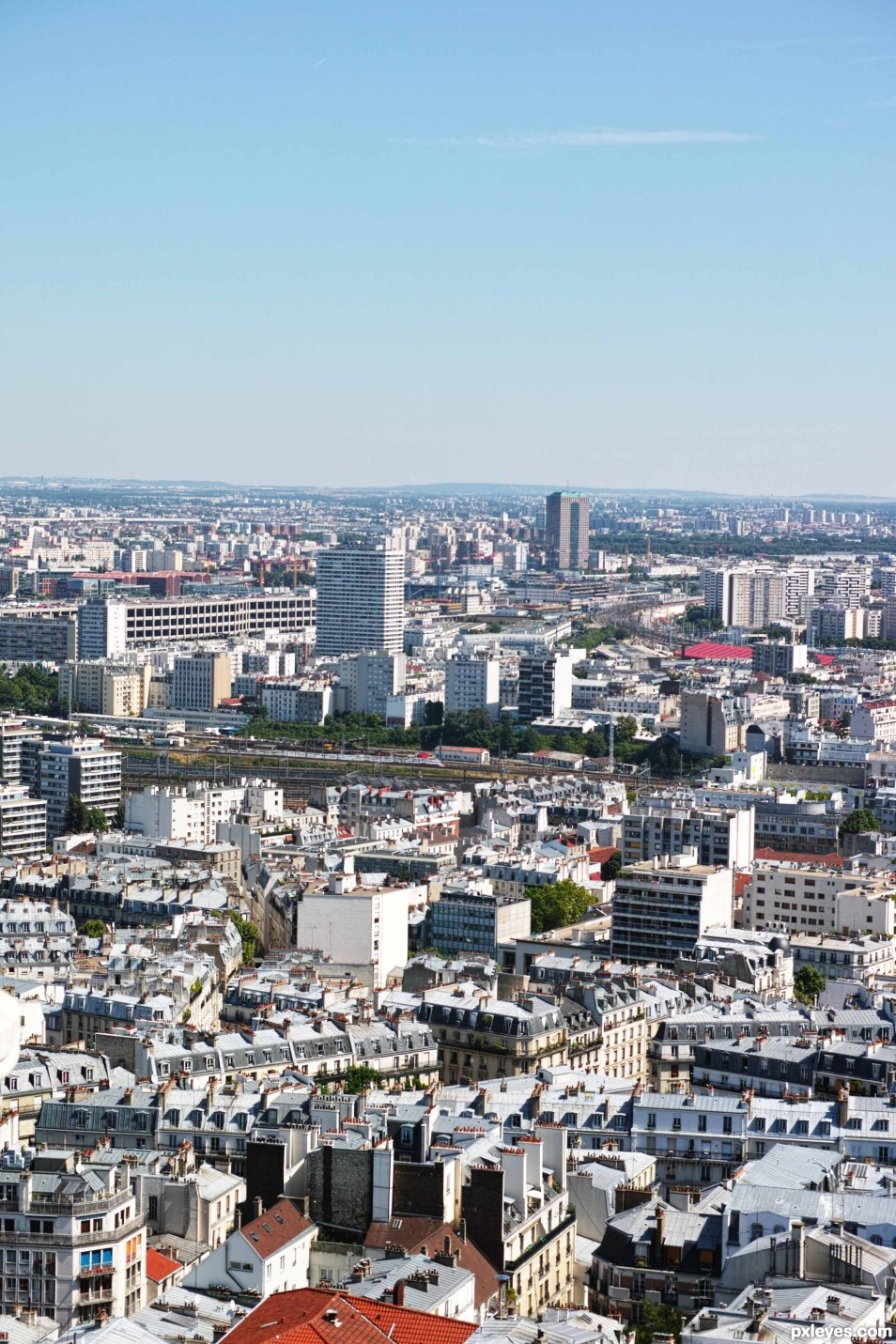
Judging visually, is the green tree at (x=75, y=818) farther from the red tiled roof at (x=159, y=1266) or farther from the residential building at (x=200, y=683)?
the red tiled roof at (x=159, y=1266)

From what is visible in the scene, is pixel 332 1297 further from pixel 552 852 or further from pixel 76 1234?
pixel 552 852

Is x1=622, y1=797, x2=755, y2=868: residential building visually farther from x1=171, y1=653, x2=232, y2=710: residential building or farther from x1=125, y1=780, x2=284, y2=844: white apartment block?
x1=171, y1=653, x2=232, y2=710: residential building

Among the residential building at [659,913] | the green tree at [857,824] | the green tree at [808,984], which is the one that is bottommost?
the green tree at [857,824]

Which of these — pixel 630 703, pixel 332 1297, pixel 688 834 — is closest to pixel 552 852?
pixel 688 834

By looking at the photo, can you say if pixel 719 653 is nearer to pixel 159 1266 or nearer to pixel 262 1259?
pixel 159 1266

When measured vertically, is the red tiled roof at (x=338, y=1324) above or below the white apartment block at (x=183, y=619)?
above

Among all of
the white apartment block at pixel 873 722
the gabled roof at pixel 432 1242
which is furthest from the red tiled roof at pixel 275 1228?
the white apartment block at pixel 873 722

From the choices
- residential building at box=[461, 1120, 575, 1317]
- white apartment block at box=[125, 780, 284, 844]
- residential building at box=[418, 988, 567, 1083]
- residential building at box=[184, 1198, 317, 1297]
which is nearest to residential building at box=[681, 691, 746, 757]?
white apartment block at box=[125, 780, 284, 844]
